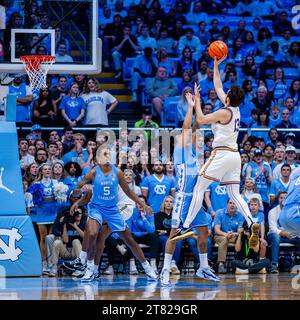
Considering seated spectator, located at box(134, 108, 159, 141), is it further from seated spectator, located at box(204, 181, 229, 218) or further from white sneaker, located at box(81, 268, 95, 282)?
white sneaker, located at box(81, 268, 95, 282)

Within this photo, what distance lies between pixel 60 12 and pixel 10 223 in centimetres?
377

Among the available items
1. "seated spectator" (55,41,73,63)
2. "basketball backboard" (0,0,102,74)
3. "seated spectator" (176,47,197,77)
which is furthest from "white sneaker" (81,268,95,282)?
"seated spectator" (176,47,197,77)

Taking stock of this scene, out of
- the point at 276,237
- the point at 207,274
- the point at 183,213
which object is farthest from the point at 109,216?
the point at 276,237

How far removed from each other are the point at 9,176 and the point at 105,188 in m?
1.94

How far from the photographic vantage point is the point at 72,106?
701 inches

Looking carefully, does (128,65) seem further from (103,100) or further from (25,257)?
(25,257)

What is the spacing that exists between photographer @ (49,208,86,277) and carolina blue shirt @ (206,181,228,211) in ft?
7.41

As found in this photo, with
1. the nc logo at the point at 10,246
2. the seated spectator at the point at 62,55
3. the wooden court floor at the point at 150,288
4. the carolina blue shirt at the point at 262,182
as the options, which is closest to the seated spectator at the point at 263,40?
the carolina blue shirt at the point at 262,182

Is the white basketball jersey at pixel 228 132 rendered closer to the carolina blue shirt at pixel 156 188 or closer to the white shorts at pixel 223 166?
the white shorts at pixel 223 166

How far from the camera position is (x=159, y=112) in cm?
1920

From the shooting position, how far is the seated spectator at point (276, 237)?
1512 cm
